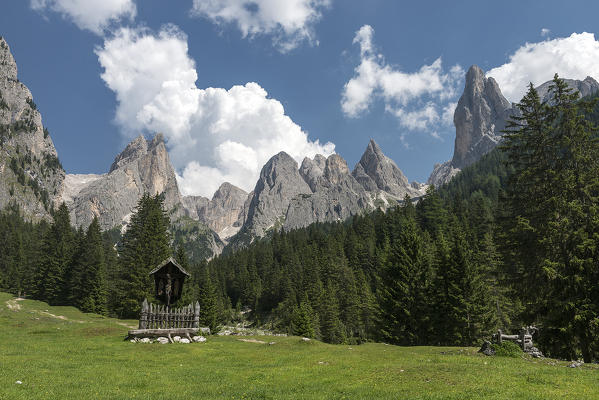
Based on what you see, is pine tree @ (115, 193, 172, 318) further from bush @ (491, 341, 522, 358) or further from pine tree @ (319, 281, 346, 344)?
bush @ (491, 341, 522, 358)

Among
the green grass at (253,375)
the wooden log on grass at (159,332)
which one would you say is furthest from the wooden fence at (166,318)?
the green grass at (253,375)

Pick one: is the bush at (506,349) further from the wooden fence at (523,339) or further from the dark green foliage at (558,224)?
the dark green foliage at (558,224)

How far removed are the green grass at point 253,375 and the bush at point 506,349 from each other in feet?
4.13

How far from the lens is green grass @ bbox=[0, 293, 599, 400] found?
35.5ft

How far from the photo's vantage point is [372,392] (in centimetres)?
1104

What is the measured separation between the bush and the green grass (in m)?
1.26

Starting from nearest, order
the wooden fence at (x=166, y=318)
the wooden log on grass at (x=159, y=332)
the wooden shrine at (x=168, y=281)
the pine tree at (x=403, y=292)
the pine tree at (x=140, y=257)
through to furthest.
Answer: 1. the wooden log on grass at (x=159, y=332)
2. the wooden fence at (x=166, y=318)
3. the wooden shrine at (x=168, y=281)
4. the pine tree at (x=403, y=292)
5. the pine tree at (x=140, y=257)

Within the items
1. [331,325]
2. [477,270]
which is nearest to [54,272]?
[331,325]

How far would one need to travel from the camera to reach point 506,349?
19.4 m

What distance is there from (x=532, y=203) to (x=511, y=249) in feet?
12.9

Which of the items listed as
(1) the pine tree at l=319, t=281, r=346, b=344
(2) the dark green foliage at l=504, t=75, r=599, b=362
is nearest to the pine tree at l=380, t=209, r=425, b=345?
(2) the dark green foliage at l=504, t=75, r=599, b=362

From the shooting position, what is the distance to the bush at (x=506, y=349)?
62.5ft

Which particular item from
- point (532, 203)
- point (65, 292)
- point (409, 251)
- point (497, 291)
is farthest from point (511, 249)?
point (65, 292)

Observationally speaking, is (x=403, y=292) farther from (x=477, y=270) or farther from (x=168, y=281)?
(x=168, y=281)
